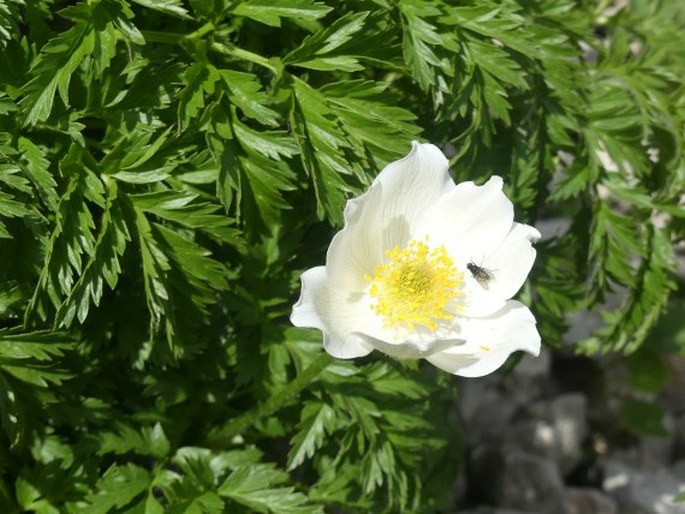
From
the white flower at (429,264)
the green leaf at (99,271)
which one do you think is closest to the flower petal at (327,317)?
the white flower at (429,264)

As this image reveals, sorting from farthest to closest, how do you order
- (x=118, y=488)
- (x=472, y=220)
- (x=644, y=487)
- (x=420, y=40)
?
1. (x=644, y=487)
2. (x=118, y=488)
3. (x=420, y=40)
4. (x=472, y=220)

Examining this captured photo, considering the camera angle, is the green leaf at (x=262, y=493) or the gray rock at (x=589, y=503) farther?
the gray rock at (x=589, y=503)

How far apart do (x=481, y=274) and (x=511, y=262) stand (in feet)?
0.19

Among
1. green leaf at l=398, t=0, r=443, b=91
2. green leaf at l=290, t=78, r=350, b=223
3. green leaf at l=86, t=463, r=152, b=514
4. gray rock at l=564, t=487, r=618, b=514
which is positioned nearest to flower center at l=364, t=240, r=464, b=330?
green leaf at l=290, t=78, r=350, b=223

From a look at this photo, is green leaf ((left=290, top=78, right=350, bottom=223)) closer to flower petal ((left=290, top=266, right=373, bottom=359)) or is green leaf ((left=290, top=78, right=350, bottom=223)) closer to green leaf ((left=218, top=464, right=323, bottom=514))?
flower petal ((left=290, top=266, right=373, bottom=359))

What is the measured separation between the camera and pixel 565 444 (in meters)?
3.57

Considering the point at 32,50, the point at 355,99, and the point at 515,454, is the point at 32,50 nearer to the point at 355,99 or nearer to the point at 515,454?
the point at 355,99

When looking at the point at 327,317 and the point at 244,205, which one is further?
the point at 244,205

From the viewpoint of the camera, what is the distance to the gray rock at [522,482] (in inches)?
131

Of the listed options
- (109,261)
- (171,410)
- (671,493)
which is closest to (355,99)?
(109,261)

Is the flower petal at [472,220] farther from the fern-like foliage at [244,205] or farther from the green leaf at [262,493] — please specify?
the green leaf at [262,493]

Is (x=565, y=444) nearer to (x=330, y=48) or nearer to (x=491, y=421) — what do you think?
(x=491, y=421)

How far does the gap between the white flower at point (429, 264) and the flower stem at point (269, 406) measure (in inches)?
4.9

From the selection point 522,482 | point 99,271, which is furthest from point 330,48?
point 522,482
